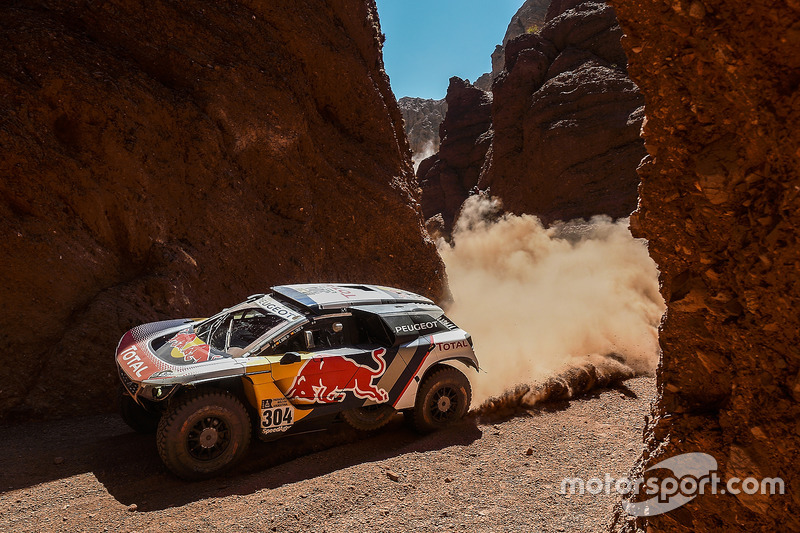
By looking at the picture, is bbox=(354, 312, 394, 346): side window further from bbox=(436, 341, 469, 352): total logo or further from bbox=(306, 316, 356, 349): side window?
bbox=(436, 341, 469, 352): total logo

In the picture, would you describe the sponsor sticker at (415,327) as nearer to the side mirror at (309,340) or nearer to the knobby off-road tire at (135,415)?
the side mirror at (309,340)

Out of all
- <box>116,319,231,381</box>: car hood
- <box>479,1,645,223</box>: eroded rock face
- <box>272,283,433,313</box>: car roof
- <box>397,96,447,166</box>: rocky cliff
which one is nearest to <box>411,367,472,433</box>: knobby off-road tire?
<box>272,283,433,313</box>: car roof

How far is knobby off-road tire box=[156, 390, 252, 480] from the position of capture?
16.3 ft

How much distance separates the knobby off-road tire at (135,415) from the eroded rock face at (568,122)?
22024 mm

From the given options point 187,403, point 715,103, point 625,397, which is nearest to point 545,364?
point 625,397

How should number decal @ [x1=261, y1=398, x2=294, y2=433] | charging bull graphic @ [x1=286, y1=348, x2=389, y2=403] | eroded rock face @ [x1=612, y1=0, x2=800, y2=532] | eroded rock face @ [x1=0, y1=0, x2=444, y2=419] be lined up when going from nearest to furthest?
eroded rock face @ [x1=612, y1=0, x2=800, y2=532] → number decal @ [x1=261, y1=398, x2=294, y2=433] → charging bull graphic @ [x1=286, y1=348, x2=389, y2=403] → eroded rock face @ [x1=0, y1=0, x2=444, y2=419]

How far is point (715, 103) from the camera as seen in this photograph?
2506mm

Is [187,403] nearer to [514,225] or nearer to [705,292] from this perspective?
[705,292]

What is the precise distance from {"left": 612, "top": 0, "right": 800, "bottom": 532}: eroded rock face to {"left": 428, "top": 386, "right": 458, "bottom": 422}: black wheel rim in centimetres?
397

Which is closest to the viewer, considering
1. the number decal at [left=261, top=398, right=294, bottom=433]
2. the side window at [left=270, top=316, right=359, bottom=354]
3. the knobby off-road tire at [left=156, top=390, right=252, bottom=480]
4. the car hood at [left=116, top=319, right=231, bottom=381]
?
the knobby off-road tire at [left=156, top=390, right=252, bottom=480]

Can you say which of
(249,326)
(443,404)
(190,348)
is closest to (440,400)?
(443,404)

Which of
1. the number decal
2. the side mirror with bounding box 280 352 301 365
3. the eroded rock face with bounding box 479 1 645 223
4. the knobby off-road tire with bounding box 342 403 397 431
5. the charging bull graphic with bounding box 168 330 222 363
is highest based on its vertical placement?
the eroded rock face with bounding box 479 1 645 223

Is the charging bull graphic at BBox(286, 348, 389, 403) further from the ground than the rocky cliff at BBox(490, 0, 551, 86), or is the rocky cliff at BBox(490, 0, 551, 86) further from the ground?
the rocky cliff at BBox(490, 0, 551, 86)

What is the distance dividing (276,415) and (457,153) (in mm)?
34630
